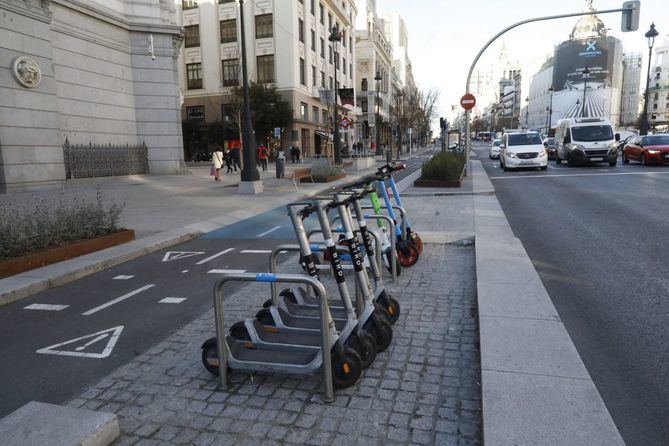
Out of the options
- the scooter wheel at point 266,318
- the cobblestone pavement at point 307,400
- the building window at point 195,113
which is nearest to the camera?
the cobblestone pavement at point 307,400

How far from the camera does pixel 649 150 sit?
24.0 metres

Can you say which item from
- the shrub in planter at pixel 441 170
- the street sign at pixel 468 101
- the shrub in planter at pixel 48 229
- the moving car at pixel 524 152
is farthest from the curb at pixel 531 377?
the moving car at pixel 524 152

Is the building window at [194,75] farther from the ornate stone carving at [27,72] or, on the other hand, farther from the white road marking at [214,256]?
the white road marking at [214,256]

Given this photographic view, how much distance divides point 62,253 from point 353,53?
6385 cm

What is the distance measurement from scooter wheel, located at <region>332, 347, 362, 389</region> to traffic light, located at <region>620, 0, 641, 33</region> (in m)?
21.0

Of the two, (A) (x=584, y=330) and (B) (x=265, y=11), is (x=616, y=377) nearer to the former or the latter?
(A) (x=584, y=330)

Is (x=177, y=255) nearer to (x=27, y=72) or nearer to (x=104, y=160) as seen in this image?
(x=27, y=72)

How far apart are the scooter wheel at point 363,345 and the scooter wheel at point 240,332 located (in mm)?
798

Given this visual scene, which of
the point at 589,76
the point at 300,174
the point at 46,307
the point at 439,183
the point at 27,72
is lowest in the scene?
the point at 46,307

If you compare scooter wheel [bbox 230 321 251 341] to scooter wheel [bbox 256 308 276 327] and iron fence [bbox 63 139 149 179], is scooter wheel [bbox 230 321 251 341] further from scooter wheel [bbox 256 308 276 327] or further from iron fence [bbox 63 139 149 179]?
iron fence [bbox 63 139 149 179]

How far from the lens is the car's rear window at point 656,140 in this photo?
79.7 ft

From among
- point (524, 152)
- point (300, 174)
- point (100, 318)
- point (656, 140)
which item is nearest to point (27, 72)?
point (300, 174)

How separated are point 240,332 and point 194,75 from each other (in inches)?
1904

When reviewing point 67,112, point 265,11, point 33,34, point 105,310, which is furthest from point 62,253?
point 265,11
